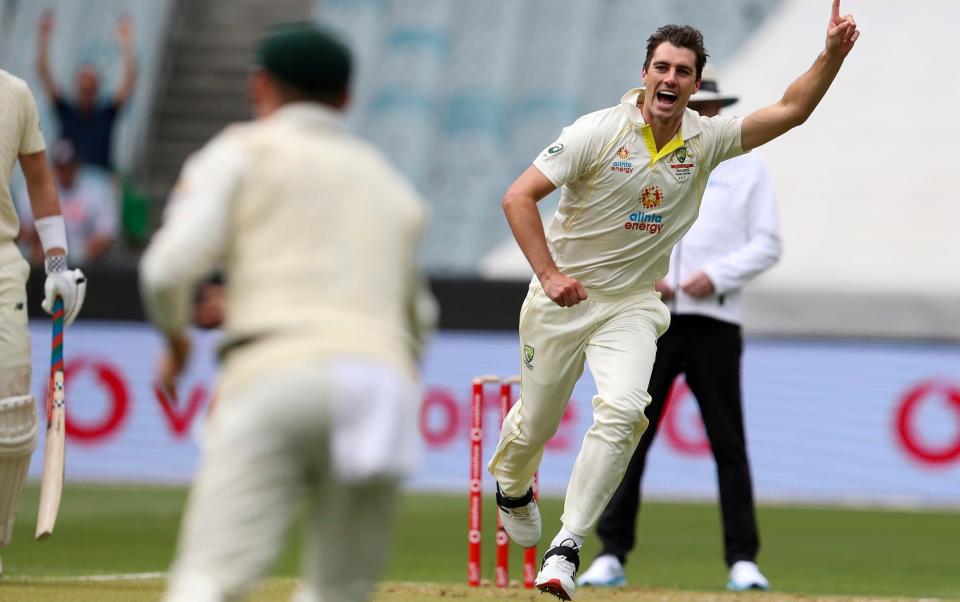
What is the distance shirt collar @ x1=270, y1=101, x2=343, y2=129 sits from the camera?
3.77 metres

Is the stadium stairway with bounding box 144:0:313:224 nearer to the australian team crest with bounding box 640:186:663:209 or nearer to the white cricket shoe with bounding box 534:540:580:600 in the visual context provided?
the australian team crest with bounding box 640:186:663:209

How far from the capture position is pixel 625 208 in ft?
20.7

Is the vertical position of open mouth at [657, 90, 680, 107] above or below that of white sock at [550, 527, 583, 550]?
above

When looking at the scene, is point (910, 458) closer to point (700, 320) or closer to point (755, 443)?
point (755, 443)

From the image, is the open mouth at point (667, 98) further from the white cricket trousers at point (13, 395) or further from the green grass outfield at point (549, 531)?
the white cricket trousers at point (13, 395)

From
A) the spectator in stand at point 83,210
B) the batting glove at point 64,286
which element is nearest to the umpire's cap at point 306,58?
the batting glove at point 64,286

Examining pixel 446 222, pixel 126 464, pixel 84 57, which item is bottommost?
pixel 126 464

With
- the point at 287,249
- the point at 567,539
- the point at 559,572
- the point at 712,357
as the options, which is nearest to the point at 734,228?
the point at 712,357

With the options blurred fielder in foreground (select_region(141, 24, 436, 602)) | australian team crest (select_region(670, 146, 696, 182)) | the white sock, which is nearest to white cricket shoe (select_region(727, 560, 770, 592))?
the white sock

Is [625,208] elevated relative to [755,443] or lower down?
elevated

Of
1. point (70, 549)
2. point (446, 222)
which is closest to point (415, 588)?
point (70, 549)

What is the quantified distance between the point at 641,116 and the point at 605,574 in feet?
7.61

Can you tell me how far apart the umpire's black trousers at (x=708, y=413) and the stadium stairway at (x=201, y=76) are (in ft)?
36.0

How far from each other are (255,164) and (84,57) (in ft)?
51.9
